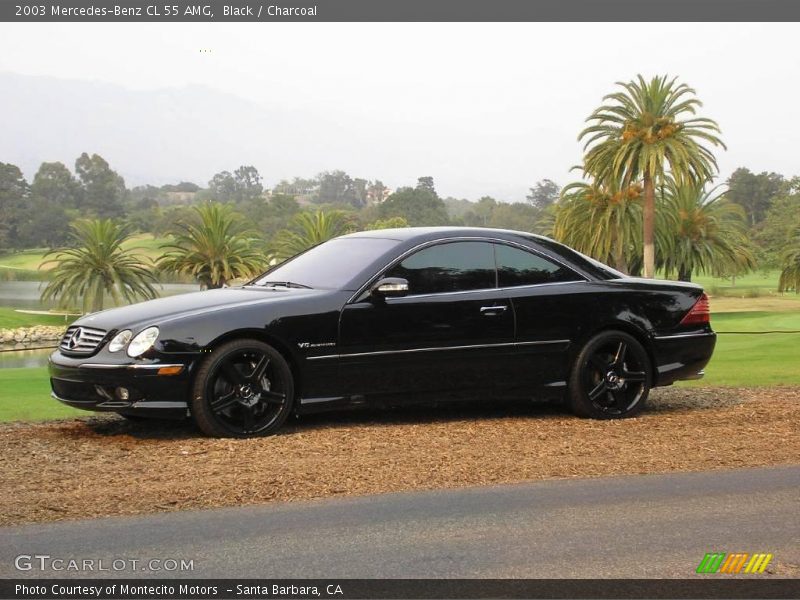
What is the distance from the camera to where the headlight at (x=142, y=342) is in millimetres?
7949

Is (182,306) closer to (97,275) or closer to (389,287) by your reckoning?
(389,287)

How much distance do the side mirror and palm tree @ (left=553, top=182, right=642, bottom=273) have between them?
60.3m

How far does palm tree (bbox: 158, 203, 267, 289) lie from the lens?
57.0m

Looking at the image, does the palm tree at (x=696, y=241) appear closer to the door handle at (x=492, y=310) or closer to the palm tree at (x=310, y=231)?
the palm tree at (x=310, y=231)

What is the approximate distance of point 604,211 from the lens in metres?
69.4

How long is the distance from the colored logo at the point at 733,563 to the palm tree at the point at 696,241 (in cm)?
7331

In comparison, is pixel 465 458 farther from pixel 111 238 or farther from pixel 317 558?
pixel 111 238

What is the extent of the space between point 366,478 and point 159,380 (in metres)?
1.92

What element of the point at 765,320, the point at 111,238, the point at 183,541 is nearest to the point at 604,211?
the point at 765,320

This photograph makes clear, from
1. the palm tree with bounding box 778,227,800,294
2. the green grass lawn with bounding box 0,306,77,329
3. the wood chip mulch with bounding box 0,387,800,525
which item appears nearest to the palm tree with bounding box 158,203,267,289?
the green grass lawn with bounding box 0,306,77,329

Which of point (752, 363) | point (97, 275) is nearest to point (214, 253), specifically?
point (97, 275)

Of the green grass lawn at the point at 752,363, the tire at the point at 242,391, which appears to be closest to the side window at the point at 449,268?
the tire at the point at 242,391

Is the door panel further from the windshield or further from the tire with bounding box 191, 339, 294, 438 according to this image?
the tire with bounding box 191, 339, 294, 438

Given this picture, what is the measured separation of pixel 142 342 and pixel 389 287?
192cm
